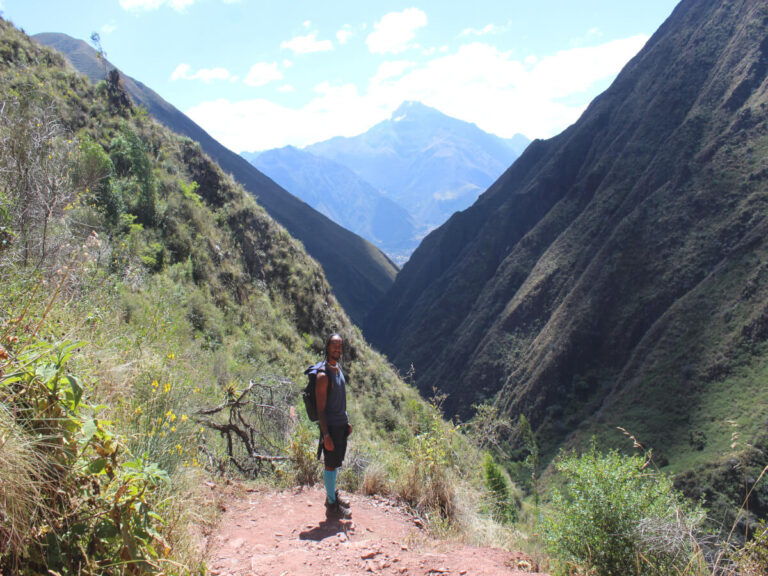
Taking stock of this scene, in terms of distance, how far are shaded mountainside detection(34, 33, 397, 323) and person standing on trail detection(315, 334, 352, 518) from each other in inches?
3338

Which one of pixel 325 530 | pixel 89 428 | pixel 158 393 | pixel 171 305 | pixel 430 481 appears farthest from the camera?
pixel 171 305

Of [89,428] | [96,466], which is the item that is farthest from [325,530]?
[89,428]

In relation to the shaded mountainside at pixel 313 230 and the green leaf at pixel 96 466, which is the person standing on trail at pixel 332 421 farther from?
the shaded mountainside at pixel 313 230

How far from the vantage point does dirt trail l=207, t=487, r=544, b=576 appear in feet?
10.3

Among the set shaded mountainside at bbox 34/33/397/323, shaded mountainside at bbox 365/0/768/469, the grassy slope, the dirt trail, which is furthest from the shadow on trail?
shaded mountainside at bbox 34/33/397/323

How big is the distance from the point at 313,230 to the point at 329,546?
315 ft

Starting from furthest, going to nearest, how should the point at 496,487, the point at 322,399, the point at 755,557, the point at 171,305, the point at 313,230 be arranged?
the point at 313,230
the point at 496,487
the point at 171,305
the point at 322,399
the point at 755,557

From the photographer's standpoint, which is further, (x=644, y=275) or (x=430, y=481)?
(x=644, y=275)

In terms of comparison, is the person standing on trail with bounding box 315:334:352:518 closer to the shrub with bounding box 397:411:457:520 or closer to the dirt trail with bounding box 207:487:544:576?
the dirt trail with bounding box 207:487:544:576

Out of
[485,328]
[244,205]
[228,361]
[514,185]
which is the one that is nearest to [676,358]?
[485,328]

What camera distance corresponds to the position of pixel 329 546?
3582 millimetres

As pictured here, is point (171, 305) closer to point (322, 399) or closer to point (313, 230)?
point (322, 399)

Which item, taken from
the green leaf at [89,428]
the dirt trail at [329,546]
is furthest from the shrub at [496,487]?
the green leaf at [89,428]

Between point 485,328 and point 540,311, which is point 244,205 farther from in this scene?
point 485,328
